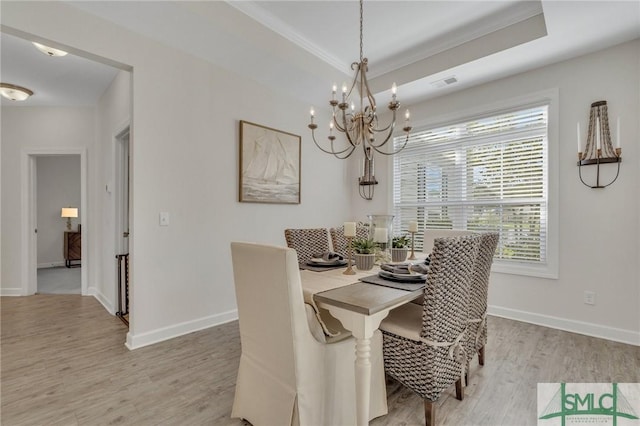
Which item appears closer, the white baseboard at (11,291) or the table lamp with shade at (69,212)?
the white baseboard at (11,291)

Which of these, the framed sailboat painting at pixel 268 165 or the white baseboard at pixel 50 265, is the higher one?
the framed sailboat painting at pixel 268 165

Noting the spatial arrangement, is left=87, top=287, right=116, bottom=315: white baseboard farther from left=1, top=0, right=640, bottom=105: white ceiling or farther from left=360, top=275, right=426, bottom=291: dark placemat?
left=360, top=275, right=426, bottom=291: dark placemat

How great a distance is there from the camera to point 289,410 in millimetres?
1388

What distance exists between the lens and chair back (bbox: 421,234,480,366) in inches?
59.2

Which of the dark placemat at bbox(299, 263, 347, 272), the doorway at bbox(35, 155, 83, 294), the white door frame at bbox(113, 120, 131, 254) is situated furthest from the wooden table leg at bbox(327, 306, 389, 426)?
the doorway at bbox(35, 155, 83, 294)

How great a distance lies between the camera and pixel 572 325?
294 centimetres

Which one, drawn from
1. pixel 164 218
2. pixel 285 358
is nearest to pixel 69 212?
pixel 164 218

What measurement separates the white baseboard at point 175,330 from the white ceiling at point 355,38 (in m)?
2.60

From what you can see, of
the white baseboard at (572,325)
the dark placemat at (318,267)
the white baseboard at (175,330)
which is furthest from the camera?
the white baseboard at (572,325)

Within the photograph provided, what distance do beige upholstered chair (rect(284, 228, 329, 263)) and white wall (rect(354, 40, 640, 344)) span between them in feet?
7.28

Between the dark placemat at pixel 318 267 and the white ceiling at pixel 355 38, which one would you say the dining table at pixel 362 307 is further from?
the white ceiling at pixel 355 38

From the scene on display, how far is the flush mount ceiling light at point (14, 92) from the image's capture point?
367cm

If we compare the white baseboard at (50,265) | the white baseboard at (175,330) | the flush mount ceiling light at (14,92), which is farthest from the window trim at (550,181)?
the white baseboard at (50,265)

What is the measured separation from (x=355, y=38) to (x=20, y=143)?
15.9 ft
